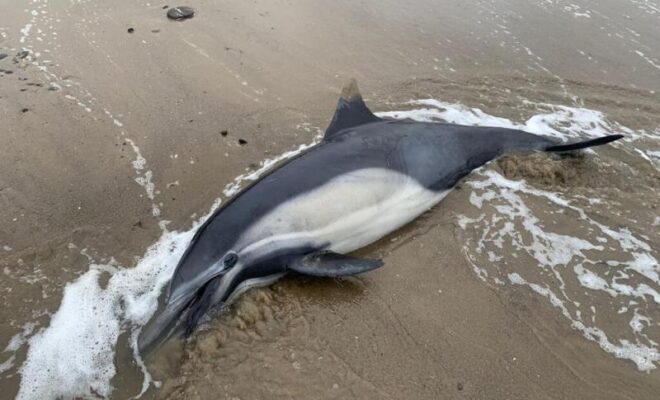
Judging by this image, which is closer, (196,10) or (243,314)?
(243,314)

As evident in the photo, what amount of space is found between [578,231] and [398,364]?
95.1 inches

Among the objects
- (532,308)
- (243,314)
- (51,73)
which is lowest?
(51,73)

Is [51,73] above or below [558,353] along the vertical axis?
below

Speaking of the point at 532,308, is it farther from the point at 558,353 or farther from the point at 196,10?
the point at 196,10

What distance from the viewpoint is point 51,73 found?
6.55 metres

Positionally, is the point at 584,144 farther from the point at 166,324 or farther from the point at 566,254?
the point at 166,324

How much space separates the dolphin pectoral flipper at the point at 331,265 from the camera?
395 centimetres

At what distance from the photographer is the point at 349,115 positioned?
5.07m

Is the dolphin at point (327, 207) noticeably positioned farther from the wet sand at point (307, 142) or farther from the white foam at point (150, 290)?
the white foam at point (150, 290)

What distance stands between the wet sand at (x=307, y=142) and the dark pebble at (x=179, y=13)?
18 centimetres

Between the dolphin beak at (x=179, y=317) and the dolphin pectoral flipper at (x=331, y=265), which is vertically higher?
the dolphin pectoral flipper at (x=331, y=265)

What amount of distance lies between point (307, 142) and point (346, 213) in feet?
5.51

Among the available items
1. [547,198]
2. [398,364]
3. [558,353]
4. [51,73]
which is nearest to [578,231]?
[547,198]

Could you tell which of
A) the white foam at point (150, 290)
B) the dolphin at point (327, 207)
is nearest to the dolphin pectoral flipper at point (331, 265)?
the dolphin at point (327, 207)
